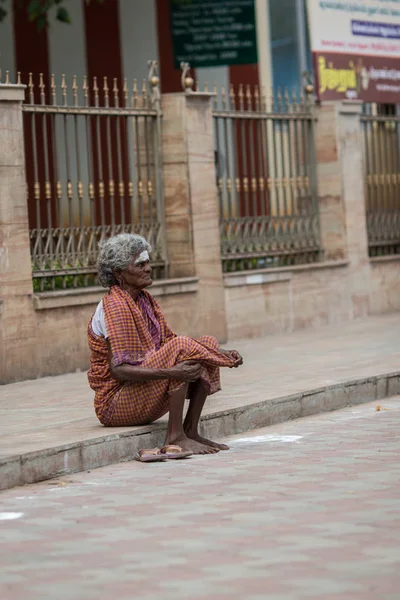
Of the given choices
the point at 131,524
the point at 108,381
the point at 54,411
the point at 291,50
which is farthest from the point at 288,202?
the point at 131,524

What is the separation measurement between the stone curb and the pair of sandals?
15cm

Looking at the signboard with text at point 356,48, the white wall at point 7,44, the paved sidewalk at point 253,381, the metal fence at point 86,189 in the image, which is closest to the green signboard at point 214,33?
the signboard with text at point 356,48

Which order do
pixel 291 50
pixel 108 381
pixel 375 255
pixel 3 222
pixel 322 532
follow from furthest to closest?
pixel 291 50, pixel 375 255, pixel 3 222, pixel 108 381, pixel 322 532

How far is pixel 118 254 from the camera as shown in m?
8.03

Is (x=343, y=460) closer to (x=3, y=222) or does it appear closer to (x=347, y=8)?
(x=3, y=222)

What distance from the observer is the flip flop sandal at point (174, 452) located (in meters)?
7.73

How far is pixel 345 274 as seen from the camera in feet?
52.2

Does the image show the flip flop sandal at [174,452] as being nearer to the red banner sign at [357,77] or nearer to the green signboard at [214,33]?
the red banner sign at [357,77]

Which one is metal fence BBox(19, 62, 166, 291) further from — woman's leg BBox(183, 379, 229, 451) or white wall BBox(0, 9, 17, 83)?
white wall BBox(0, 9, 17, 83)

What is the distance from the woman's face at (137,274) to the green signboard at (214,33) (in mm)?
8711

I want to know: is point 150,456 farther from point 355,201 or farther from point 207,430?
point 355,201

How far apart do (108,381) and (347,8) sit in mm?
9666

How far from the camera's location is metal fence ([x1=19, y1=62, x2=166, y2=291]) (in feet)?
39.2

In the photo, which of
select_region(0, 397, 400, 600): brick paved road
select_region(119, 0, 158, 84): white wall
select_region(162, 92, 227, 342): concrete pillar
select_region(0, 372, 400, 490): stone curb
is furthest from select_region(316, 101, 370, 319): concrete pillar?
select_region(0, 397, 400, 600): brick paved road
